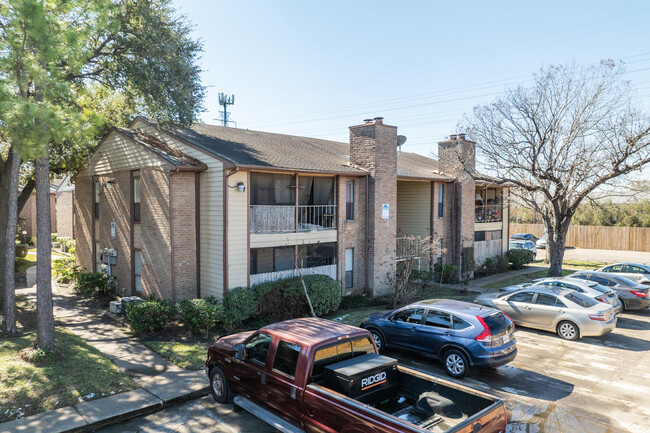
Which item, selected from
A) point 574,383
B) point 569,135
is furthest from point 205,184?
point 569,135

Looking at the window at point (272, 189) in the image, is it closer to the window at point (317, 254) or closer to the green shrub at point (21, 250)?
the window at point (317, 254)

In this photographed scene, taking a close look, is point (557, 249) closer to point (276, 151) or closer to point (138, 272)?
point (276, 151)

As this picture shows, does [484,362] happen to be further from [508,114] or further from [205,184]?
[508,114]

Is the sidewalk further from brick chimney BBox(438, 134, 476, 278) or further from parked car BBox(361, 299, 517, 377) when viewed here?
brick chimney BBox(438, 134, 476, 278)

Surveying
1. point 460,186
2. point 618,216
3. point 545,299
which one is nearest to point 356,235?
point 545,299

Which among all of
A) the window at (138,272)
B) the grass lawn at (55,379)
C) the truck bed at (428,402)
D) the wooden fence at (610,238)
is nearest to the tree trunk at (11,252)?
→ the grass lawn at (55,379)

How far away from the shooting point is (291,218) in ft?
49.4

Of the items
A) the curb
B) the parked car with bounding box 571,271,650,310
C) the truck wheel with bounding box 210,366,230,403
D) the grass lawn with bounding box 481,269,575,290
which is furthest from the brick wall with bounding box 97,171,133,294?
the parked car with bounding box 571,271,650,310

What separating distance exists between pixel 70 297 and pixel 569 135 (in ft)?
74.1

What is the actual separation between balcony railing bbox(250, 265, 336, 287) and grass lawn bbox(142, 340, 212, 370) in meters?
3.07

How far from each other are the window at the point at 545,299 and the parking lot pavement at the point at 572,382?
37.1 inches

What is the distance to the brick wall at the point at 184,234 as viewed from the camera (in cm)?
1362

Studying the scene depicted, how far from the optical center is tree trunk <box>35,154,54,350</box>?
9.59 m

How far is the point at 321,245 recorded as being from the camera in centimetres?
1619
